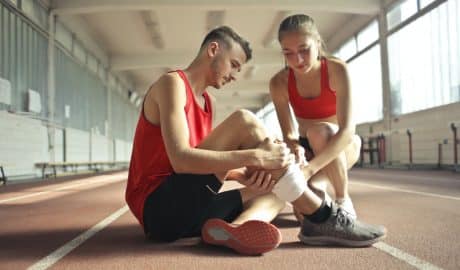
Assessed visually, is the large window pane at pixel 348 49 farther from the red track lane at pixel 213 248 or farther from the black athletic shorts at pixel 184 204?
the black athletic shorts at pixel 184 204

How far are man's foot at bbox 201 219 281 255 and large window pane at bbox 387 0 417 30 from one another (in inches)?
391

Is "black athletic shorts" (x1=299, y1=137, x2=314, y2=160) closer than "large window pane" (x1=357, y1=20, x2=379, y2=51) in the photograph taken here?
Yes

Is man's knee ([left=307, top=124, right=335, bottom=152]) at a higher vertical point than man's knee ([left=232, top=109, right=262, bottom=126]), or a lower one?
lower

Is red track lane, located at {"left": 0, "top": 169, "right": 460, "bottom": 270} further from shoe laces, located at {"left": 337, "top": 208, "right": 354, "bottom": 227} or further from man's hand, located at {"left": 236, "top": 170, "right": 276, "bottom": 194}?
man's hand, located at {"left": 236, "top": 170, "right": 276, "bottom": 194}

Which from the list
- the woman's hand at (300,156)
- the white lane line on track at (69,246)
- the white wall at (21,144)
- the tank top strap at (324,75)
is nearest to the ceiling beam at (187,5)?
the white wall at (21,144)

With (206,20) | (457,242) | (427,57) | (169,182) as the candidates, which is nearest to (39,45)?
(206,20)

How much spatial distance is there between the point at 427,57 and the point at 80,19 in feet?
30.8

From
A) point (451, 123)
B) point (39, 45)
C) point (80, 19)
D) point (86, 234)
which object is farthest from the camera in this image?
point (80, 19)

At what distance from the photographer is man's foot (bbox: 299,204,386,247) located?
6.68ft

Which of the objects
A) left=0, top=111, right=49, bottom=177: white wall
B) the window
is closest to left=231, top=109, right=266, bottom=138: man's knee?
left=0, top=111, right=49, bottom=177: white wall

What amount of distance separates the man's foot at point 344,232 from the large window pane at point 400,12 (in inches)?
379

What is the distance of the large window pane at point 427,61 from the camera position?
8797mm

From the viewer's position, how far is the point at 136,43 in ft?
50.9

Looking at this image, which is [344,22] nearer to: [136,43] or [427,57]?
[427,57]
